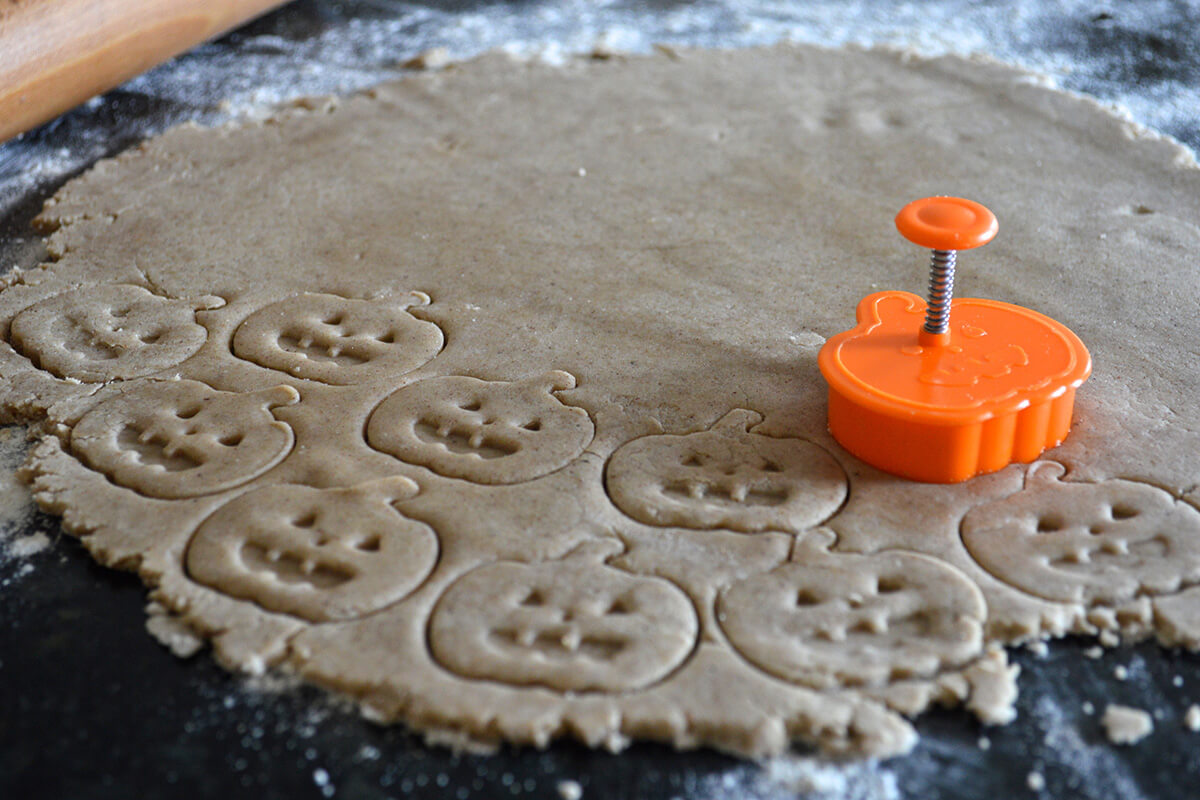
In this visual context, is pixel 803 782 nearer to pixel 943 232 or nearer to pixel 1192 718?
pixel 1192 718

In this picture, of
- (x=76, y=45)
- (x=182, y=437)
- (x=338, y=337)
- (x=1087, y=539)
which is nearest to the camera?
(x=1087, y=539)

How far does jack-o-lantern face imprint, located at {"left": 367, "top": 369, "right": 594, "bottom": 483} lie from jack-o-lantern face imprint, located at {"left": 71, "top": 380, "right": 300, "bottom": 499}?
155 mm

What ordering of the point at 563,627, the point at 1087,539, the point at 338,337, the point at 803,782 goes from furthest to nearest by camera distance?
the point at 338,337
the point at 1087,539
the point at 563,627
the point at 803,782

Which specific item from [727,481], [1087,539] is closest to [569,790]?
[727,481]

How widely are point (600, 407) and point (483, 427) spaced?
6.7 inches

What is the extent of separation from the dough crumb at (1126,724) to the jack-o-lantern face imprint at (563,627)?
44 cm

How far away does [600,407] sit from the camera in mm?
1497

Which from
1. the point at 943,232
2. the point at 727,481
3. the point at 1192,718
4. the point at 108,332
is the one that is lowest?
the point at 1192,718

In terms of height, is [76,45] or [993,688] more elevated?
[76,45]

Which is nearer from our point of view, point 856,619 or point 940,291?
point 856,619

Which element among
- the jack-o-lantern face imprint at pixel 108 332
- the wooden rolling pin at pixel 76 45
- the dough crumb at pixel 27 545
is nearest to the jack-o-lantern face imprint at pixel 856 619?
the dough crumb at pixel 27 545

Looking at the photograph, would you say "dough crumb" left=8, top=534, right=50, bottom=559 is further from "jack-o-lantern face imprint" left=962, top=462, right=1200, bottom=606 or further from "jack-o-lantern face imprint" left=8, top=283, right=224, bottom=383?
"jack-o-lantern face imprint" left=962, top=462, right=1200, bottom=606

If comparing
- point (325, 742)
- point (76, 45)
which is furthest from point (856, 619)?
point (76, 45)

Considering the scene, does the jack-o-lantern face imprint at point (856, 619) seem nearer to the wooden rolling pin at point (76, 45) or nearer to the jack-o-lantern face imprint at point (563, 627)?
the jack-o-lantern face imprint at point (563, 627)
